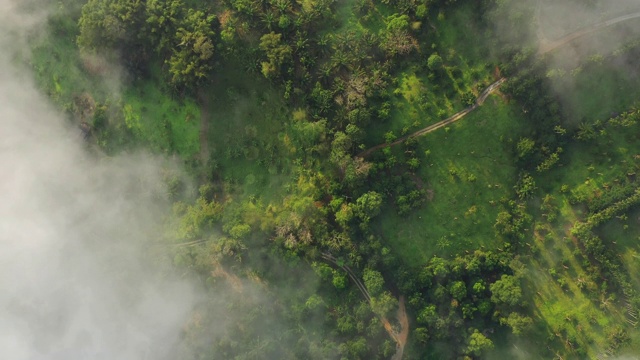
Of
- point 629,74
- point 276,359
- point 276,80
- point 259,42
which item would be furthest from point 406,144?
point 276,359

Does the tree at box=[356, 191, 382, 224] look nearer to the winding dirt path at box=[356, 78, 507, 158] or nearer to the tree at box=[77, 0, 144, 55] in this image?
the winding dirt path at box=[356, 78, 507, 158]

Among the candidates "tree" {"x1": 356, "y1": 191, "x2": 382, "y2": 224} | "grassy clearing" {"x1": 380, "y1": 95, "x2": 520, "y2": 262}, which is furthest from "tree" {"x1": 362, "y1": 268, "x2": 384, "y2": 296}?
"grassy clearing" {"x1": 380, "y1": 95, "x2": 520, "y2": 262}

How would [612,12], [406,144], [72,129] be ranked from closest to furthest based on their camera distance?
1. [612,12]
2. [406,144]
3. [72,129]

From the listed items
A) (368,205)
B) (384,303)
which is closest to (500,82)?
(368,205)

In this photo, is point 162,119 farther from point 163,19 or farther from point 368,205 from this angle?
point 368,205

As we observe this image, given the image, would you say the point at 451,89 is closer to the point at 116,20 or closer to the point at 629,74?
the point at 629,74

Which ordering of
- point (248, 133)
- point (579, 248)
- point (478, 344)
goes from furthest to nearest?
1. point (248, 133)
2. point (579, 248)
3. point (478, 344)

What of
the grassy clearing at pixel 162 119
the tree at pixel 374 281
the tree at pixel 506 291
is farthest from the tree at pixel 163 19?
the tree at pixel 506 291
